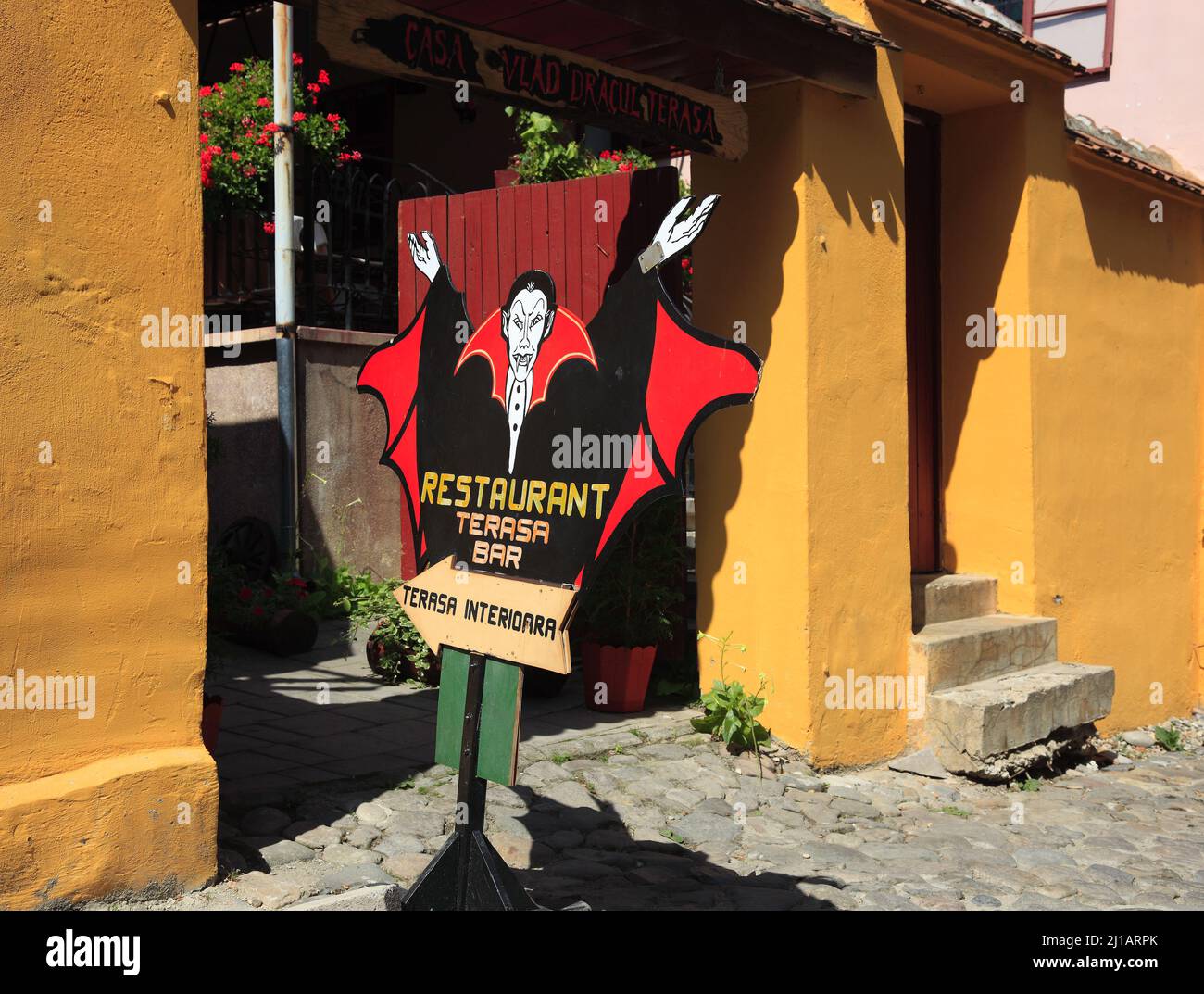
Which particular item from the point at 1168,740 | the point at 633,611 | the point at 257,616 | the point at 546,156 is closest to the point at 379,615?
the point at 257,616

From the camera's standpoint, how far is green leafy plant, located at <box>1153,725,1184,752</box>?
27.1ft

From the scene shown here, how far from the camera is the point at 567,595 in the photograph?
10.8ft

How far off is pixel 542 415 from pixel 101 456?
1.51 m

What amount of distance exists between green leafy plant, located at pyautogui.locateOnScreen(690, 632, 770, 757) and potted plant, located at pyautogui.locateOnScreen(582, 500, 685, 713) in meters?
0.41

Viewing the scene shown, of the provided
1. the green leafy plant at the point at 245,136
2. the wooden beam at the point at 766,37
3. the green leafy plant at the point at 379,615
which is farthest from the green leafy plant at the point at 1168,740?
the green leafy plant at the point at 245,136

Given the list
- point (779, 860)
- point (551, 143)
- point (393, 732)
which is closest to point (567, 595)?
point (779, 860)

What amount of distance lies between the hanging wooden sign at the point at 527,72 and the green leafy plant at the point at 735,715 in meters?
2.60

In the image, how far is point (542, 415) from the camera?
3479 mm

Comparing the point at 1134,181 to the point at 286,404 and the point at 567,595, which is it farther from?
the point at 567,595

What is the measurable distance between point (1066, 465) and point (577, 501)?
542 centimetres

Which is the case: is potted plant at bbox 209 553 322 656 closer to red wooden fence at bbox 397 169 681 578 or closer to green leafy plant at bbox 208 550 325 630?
green leafy plant at bbox 208 550 325 630

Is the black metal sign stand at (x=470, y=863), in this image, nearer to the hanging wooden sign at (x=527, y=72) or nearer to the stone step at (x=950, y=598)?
the hanging wooden sign at (x=527, y=72)

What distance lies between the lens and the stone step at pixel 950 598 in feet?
23.1

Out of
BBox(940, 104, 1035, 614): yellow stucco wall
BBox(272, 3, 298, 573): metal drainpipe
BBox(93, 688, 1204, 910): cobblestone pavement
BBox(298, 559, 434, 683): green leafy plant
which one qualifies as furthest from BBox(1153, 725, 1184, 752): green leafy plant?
BBox(272, 3, 298, 573): metal drainpipe
